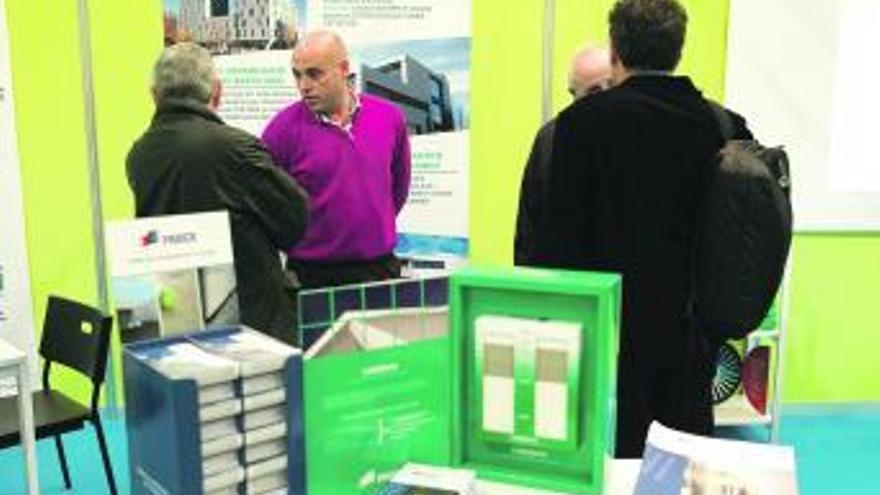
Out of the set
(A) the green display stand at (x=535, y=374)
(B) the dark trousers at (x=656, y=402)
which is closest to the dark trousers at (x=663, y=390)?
(B) the dark trousers at (x=656, y=402)

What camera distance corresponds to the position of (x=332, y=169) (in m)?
2.86

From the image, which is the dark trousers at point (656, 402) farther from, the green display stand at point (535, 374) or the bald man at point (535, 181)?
the green display stand at point (535, 374)

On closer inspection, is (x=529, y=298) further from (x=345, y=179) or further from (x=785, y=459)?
(x=345, y=179)

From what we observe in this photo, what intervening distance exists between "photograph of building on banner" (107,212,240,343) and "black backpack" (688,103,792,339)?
3.69 feet

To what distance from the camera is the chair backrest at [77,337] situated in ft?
8.82

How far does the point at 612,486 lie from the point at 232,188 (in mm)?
1394

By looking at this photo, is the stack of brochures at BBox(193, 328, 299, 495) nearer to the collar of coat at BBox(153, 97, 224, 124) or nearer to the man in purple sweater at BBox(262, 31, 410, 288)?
the collar of coat at BBox(153, 97, 224, 124)

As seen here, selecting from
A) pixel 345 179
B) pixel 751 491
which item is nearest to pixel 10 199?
pixel 345 179

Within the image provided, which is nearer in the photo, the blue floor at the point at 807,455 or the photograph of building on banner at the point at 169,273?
the photograph of building on banner at the point at 169,273

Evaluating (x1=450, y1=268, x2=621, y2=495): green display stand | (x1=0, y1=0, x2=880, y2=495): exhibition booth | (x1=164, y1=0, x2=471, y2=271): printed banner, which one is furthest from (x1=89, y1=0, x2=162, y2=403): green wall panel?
(x1=450, y1=268, x2=621, y2=495): green display stand

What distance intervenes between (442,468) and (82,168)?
113 inches

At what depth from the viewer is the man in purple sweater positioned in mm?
2869

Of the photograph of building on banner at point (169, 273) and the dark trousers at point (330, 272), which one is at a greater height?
the photograph of building on banner at point (169, 273)

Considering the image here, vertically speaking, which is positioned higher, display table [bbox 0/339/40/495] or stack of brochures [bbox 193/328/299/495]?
stack of brochures [bbox 193/328/299/495]
